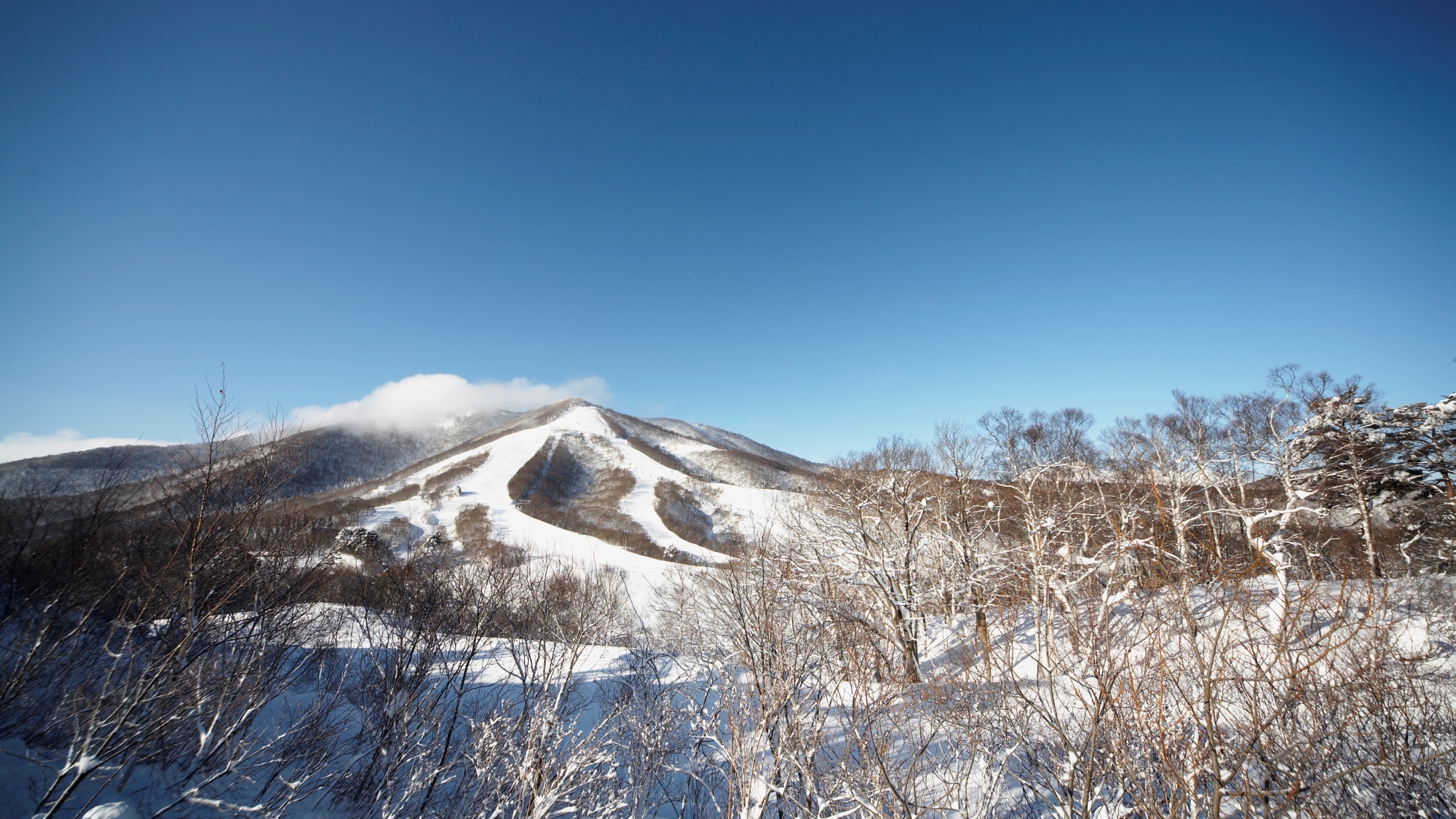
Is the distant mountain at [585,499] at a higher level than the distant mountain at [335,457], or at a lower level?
lower

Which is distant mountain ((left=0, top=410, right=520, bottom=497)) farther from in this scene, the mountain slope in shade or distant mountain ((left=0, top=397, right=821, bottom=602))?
the mountain slope in shade

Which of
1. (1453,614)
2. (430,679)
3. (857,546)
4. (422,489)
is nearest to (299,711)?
(430,679)

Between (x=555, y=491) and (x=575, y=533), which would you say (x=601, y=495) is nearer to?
(x=555, y=491)

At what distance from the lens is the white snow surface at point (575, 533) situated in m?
33.5

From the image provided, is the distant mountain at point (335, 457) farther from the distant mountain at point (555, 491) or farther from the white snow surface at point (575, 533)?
the white snow surface at point (575, 533)

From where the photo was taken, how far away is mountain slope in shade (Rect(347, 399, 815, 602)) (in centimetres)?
4022

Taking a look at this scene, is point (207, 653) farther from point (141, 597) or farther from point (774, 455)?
point (774, 455)

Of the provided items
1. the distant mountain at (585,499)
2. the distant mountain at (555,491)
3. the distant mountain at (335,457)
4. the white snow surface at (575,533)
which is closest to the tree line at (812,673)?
the distant mountain at (555,491)

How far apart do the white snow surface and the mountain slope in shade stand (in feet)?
0.55

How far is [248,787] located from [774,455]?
13127 centimetres

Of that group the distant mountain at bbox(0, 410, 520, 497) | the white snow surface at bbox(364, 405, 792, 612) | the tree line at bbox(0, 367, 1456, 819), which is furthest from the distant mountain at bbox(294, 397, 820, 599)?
the tree line at bbox(0, 367, 1456, 819)

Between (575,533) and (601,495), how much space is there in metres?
17.6

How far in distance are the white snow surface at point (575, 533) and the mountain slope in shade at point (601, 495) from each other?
0.17 m

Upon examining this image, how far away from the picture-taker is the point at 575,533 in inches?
1759
